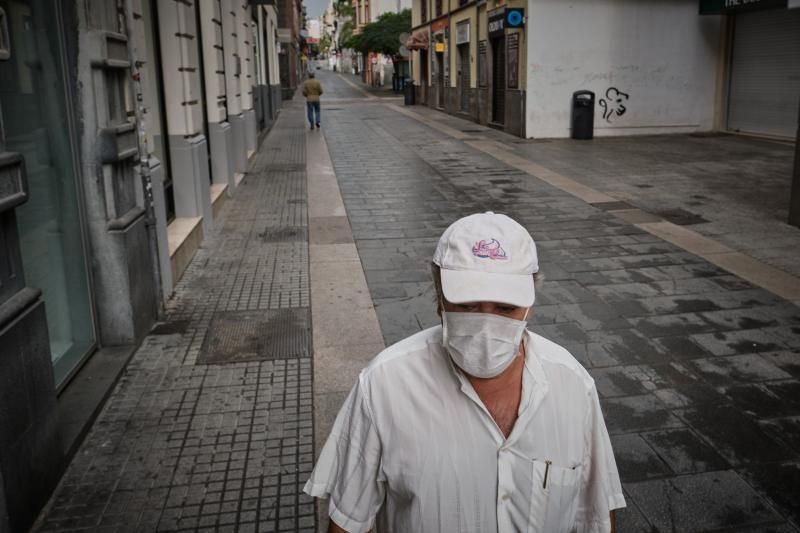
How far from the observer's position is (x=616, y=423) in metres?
4.26

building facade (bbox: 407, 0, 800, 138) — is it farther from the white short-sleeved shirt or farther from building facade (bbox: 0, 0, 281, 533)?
the white short-sleeved shirt

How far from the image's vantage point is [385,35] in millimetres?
50938

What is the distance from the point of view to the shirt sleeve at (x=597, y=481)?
6.39ft

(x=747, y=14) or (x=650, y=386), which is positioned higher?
(x=747, y=14)

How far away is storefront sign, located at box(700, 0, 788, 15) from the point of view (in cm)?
1758

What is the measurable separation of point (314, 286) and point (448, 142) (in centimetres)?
1349

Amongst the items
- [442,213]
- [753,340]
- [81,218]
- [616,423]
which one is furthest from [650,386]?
[442,213]

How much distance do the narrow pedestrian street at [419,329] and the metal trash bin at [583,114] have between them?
8.29m

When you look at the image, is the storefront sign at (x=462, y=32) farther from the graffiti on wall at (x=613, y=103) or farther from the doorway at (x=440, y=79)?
the graffiti on wall at (x=613, y=103)

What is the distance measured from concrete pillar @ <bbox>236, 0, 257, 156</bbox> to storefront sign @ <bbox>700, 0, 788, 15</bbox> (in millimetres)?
12167

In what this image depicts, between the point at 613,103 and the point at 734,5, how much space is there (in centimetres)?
382

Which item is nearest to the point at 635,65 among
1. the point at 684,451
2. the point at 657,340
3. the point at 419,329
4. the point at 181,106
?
the point at 181,106

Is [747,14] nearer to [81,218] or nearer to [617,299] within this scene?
[617,299]

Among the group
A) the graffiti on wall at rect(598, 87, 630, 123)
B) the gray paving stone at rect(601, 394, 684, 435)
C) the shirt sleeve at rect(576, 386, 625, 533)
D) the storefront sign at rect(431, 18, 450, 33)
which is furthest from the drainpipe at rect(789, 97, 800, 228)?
the storefront sign at rect(431, 18, 450, 33)
